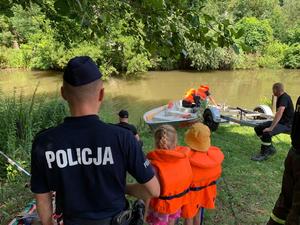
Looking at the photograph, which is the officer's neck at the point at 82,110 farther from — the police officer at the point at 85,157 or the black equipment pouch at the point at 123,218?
the black equipment pouch at the point at 123,218

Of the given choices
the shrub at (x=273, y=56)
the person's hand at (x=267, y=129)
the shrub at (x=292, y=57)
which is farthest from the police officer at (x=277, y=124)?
the shrub at (x=292, y=57)

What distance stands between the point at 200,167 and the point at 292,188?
86 centimetres

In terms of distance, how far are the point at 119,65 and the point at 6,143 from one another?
81.7 ft

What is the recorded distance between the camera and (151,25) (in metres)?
4.15

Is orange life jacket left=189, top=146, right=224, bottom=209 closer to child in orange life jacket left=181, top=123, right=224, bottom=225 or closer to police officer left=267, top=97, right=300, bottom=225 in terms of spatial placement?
child in orange life jacket left=181, top=123, right=224, bottom=225

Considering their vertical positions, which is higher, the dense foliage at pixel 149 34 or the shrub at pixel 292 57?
the dense foliage at pixel 149 34

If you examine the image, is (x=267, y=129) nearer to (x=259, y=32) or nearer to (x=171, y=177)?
(x=171, y=177)

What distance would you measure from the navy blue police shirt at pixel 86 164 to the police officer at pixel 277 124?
529 cm

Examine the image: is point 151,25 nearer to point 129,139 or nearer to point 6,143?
point 129,139

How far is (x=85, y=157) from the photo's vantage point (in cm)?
206

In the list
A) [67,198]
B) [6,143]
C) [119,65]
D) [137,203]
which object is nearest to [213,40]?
[137,203]

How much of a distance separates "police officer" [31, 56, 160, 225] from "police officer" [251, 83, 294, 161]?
208 inches

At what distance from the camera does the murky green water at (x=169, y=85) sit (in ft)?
71.5

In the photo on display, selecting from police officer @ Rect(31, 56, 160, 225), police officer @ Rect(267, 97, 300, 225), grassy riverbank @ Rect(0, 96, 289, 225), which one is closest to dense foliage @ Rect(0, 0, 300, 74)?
police officer @ Rect(267, 97, 300, 225)
